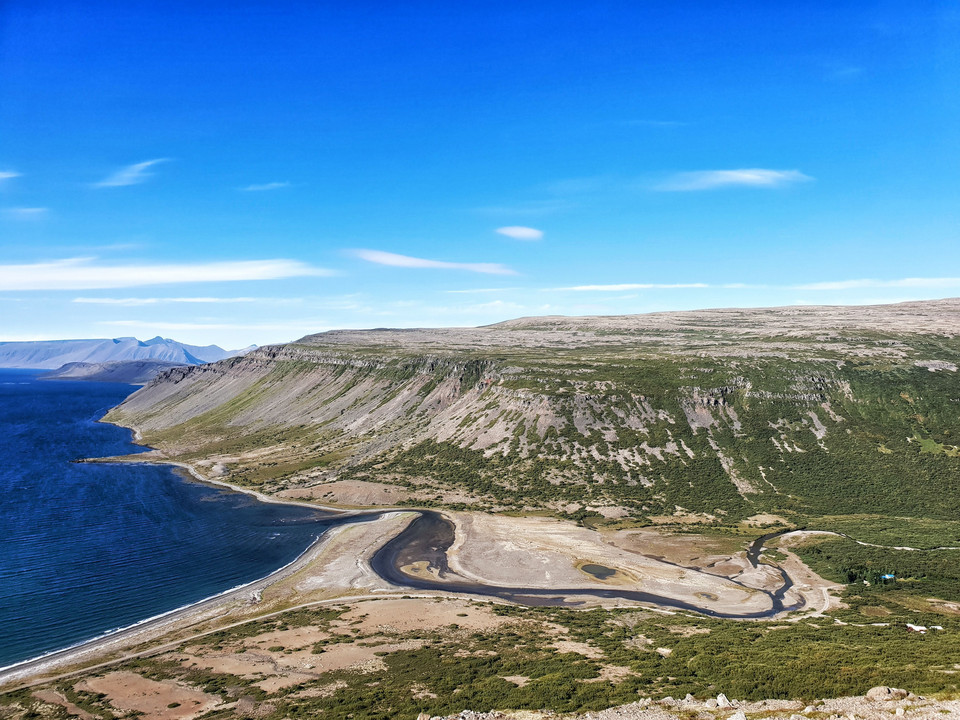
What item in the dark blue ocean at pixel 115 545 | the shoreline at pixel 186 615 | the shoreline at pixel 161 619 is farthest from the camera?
the dark blue ocean at pixel 115 545

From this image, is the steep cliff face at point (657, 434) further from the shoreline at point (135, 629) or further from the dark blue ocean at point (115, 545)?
the shoreline at point (135, 629)

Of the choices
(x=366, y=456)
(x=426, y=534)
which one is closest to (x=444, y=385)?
(x=366, y=456)

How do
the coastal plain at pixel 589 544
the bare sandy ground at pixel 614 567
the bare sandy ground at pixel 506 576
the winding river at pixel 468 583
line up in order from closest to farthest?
1. the coastal plain at pixel 589 544
2. the bare sandy ground at pixel 506 576
3. the winding river at pixel 468 583
4. the bare sandy ground at pixel 614 567

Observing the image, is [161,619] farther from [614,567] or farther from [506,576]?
[614,567]

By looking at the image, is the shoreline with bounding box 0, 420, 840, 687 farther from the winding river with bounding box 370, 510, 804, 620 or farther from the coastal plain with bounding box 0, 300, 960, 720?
the winding river with bounding box 370, 510, 804, 620

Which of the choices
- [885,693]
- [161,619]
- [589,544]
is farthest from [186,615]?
[885,693]

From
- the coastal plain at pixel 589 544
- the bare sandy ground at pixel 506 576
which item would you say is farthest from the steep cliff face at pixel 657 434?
the bare sandy ground at pixel 506 576

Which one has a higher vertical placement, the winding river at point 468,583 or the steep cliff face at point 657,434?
the steep cliff face at point 657,434

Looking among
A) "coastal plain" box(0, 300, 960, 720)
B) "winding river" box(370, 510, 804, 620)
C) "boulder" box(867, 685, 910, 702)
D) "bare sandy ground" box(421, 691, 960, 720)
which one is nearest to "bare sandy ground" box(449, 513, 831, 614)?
"coastal plain" box(0, 300, 960, 720)
